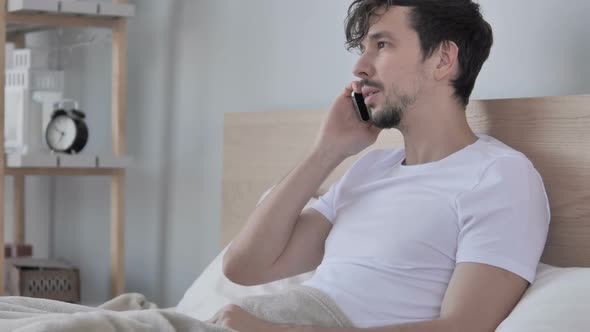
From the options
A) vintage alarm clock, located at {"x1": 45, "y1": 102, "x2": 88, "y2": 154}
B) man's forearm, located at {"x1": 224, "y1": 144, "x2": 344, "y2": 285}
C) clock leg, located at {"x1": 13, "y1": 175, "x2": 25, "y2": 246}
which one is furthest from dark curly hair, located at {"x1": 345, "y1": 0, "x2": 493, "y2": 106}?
clock leg, located at {"x1": 13, "y1": 175, "x2": 25, "y2": 246}

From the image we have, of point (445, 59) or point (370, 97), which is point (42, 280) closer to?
point (370, 97)

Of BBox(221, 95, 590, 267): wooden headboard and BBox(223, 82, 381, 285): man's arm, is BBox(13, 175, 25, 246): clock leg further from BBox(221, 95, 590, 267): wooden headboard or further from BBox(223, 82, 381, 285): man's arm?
BBox(223, 82, 381, 285): man's arm

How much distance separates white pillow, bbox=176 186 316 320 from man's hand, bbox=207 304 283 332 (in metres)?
0.37

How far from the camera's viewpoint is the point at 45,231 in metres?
3.32

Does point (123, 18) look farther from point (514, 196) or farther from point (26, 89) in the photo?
point (514, 196)

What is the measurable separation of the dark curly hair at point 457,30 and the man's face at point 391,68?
1cm

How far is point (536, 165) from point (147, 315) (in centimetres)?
68

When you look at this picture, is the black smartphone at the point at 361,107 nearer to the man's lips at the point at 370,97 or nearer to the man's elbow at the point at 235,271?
the man's lips at the point at 370,97

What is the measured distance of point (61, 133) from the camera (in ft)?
8.79

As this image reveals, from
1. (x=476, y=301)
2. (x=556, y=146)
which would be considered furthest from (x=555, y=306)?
(x=556, y=146)

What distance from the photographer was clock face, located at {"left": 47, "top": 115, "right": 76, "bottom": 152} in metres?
2.66

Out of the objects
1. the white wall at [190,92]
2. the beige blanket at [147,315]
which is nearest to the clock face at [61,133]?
the white wall at [190,92]

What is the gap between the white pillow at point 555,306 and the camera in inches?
49.3

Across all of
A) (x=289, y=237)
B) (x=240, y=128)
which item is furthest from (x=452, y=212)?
(x=240, y=128)
